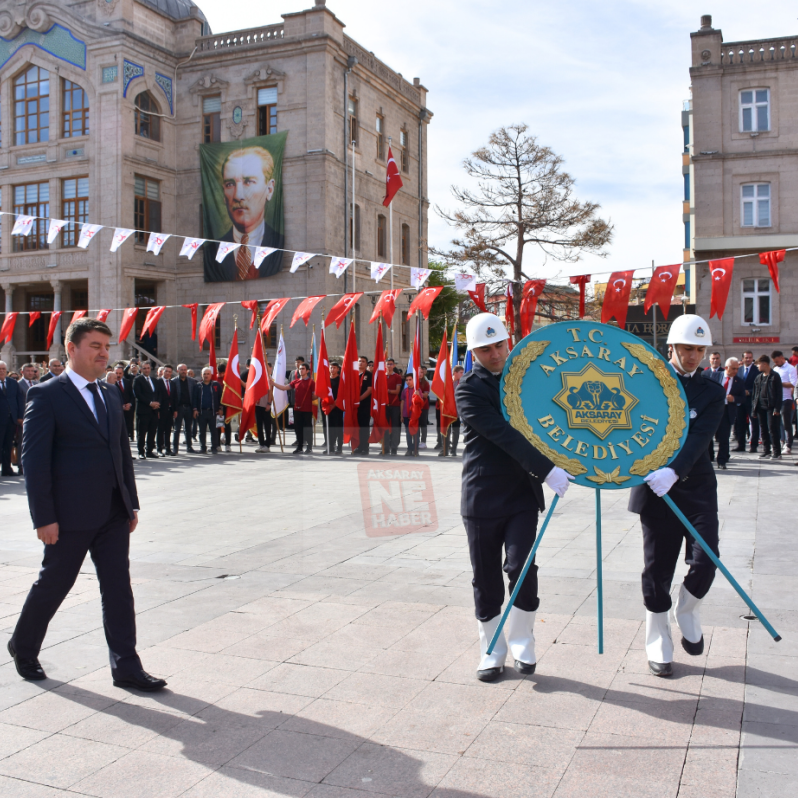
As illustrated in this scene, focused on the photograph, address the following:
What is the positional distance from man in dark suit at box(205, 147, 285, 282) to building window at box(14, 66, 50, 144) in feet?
26.5

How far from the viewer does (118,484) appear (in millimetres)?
4309

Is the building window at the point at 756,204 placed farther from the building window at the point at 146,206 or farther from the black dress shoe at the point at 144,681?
the black dress shoe at the point at 144,681

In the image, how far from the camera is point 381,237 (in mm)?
38719

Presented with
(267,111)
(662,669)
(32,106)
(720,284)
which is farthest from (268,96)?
(662,669)

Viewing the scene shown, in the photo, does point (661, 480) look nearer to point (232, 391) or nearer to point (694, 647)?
point (694, 647)

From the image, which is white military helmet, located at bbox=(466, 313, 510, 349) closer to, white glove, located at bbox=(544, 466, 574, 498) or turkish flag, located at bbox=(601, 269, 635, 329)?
white glove, located at bbox=(544, 466, 574, 498)

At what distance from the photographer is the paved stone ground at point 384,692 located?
3.24 metres

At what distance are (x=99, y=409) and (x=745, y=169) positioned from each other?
32054 millimetres

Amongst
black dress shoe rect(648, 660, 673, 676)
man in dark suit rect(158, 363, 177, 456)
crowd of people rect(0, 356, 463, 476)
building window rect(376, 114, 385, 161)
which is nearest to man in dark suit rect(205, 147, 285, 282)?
building window rect(376, 114, 385, 161)

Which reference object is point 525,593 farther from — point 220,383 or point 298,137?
point 298,137

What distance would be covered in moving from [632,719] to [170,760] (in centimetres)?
206

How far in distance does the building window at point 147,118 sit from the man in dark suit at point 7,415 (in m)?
22.9

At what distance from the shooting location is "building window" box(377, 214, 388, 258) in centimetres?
3831

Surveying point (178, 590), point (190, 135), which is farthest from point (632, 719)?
point (190, 135)
